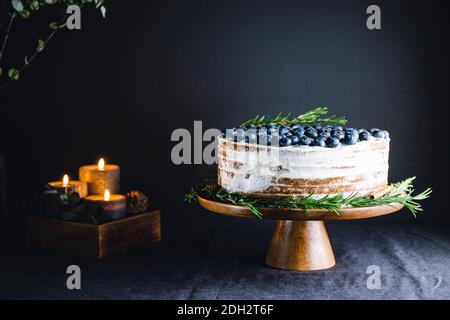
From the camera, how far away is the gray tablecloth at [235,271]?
1.65m

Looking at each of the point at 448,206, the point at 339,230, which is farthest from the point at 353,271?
the point at 448,206

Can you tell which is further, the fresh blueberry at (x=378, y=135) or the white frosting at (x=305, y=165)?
the fresh blueberry at (x=378, y=135)

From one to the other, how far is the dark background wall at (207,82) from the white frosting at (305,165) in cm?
67

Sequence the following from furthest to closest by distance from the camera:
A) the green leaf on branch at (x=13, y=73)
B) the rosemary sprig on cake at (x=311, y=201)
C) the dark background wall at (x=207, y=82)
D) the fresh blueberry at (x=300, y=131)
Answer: the dark background wall at (x=207, y=82), the green leaf on branch at (x=13, y=73), the fresh blueberry at (x=300, y=131), the rosemary sprig on cake at (x=311, y=201)

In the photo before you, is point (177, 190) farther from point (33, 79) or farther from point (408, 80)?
point (408, 80)

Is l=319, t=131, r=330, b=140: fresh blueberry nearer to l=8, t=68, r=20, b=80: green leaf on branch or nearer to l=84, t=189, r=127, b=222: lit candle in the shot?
l=84, t=189, r=127, b=222: lit candle

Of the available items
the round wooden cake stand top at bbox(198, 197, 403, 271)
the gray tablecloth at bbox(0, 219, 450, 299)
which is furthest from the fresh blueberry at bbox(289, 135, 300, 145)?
the gray tablecloth at bbox(0, 219, 450, 299)

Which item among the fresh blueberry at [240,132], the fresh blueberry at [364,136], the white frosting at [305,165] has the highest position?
the fresh blueberry at [240,132]

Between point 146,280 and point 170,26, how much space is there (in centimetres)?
106

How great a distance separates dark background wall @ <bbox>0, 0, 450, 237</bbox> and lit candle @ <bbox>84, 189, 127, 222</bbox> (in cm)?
35

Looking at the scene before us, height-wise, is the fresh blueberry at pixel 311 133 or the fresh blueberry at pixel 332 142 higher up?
the fresh blueberry at pixel 311 133

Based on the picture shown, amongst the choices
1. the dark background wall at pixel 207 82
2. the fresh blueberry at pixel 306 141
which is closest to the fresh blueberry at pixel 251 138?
the fresh blueberry at pixel 306 141

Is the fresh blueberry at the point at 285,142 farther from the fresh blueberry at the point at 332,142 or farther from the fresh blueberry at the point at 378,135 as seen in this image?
the fresh blueberry at the point at 378,135

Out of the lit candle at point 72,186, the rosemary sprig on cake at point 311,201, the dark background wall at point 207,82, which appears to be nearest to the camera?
the rosemary sprig on cake at point 311,201
